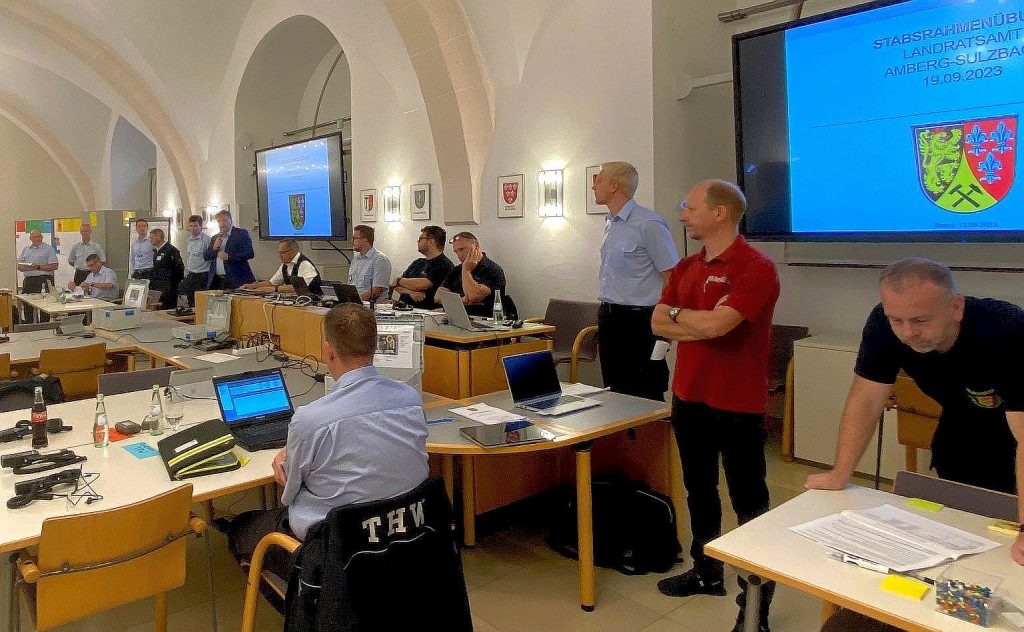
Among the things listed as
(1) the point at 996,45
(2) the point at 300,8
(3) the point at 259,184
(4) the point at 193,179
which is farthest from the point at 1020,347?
(4) the point at 193,179

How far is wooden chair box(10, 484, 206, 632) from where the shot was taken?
6.81ft

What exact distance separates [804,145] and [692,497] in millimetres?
Result: 2860

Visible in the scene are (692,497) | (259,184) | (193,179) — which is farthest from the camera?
(193,179)

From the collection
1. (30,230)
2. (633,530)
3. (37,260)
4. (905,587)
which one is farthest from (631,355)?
(30,230)

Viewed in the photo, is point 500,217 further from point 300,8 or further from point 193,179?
point 193,179

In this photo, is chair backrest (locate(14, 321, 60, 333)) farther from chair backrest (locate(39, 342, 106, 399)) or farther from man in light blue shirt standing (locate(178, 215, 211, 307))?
man in light blue shirt standing (locate(178, 215, 211, 307))

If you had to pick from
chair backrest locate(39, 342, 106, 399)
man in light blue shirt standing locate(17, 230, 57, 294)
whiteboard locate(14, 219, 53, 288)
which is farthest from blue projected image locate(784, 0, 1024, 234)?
whiteboard locate(14, 219, 53, 288)

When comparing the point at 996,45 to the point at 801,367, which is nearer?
the point at 996,45

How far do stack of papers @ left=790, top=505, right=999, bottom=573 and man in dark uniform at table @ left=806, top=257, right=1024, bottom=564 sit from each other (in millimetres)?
140

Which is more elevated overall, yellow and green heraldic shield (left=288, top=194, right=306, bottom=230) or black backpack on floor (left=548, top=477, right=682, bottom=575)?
yellow and green heraldic shield (left=288, top=194, right=306, bottom=230)

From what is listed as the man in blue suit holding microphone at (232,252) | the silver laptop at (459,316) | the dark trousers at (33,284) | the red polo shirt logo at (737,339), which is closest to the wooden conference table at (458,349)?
the silver laptop at (459,316)

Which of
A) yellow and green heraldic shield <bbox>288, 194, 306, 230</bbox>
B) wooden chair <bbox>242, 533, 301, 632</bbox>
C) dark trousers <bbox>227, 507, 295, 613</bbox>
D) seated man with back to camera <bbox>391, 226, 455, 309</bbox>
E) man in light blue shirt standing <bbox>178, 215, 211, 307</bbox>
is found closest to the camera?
wooden chair <bbox>242, 533, 301, 632</bbox>

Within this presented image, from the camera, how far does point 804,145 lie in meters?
4.83

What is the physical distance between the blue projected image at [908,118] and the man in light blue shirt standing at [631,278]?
1291 mm
